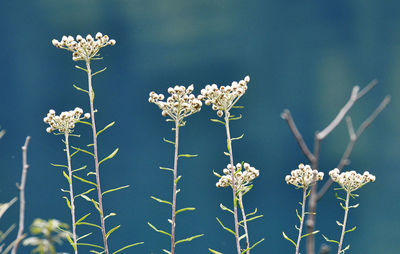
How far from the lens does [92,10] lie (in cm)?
327

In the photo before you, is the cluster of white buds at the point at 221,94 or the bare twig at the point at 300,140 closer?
the bare twig at the point at 300,140

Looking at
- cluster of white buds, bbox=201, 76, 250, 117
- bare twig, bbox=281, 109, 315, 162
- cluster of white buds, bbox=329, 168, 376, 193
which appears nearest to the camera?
bare twig, bbox=281, 109, 315, 162

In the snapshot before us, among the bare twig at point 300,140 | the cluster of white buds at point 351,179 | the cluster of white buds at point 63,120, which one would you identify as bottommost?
the bare twig at point 300,140

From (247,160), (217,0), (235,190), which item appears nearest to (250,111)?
(247,160)

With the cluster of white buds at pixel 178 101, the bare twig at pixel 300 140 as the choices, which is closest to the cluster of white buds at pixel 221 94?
the cluster of white buds at pixel 178 101

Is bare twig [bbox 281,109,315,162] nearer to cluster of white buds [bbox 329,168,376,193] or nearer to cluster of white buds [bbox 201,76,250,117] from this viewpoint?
cluster of white buds [bbox 201,76,250,117]

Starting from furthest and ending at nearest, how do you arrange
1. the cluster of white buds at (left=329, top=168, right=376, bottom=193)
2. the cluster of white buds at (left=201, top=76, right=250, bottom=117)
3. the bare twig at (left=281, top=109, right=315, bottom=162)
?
1. the cluster of white buds at (left=329, top=168, right=376, bottom=193)
2. the cluster of white buds at (left=201, top=76, right=250, bottom=117)
3. the bare twig at (left=281, top=109, right=315, bottom=162)

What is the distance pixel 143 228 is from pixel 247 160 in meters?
0.74

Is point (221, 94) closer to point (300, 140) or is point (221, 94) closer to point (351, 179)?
point (351, 179)

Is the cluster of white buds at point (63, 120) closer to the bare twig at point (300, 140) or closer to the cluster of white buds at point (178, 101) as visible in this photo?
the cluster of white buds at point (178, 101)

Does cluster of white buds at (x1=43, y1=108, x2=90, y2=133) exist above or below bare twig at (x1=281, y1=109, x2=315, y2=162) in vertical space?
above

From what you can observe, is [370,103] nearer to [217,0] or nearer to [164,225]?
[217,0]

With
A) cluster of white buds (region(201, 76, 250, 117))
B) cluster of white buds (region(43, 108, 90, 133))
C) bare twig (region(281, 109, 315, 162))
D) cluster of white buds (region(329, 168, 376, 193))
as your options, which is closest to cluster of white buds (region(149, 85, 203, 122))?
cluster of white buds (region(201, 76, 250, 117))

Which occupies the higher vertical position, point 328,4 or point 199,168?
point 328,4
